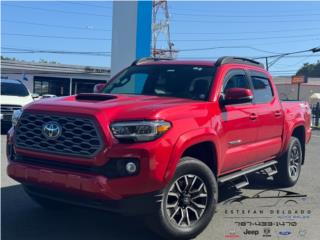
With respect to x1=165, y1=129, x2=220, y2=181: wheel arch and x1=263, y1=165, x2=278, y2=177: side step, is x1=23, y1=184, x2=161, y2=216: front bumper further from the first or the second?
x1=263, y1=165, x2=278, y2=177: side step

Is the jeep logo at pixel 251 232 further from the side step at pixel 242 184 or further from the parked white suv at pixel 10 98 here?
the parked white suv at pixel 10 98

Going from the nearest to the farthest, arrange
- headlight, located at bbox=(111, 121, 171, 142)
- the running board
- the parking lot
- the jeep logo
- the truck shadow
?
headlight, located at bbox=(111, 121, 171, 142) < the truck shadow < the parking lot < the jeep logo < the running board

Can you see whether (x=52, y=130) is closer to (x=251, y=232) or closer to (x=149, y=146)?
(x=149, y=146)

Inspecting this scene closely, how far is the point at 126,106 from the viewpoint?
14.6ft

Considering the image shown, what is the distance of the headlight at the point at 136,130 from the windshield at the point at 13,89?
1178cm

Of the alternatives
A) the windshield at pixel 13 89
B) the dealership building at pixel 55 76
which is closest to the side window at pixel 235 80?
the windshield at pixel 13 89

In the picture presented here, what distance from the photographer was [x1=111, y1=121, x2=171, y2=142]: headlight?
13.6ft

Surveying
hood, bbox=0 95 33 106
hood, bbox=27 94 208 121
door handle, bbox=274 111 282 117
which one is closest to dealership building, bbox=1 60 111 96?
hood, bbox=0 95 33 106

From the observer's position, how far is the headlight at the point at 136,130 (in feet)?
13.6

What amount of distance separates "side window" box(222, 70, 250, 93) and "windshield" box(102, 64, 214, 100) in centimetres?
24

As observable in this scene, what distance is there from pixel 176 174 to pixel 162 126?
51 cm

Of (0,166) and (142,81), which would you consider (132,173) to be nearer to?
(142,81)

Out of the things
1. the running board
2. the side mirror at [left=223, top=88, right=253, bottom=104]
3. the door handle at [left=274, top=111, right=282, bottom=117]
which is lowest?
the running board

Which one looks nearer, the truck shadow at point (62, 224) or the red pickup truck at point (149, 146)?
the red pickup truck at point (149, 146)
